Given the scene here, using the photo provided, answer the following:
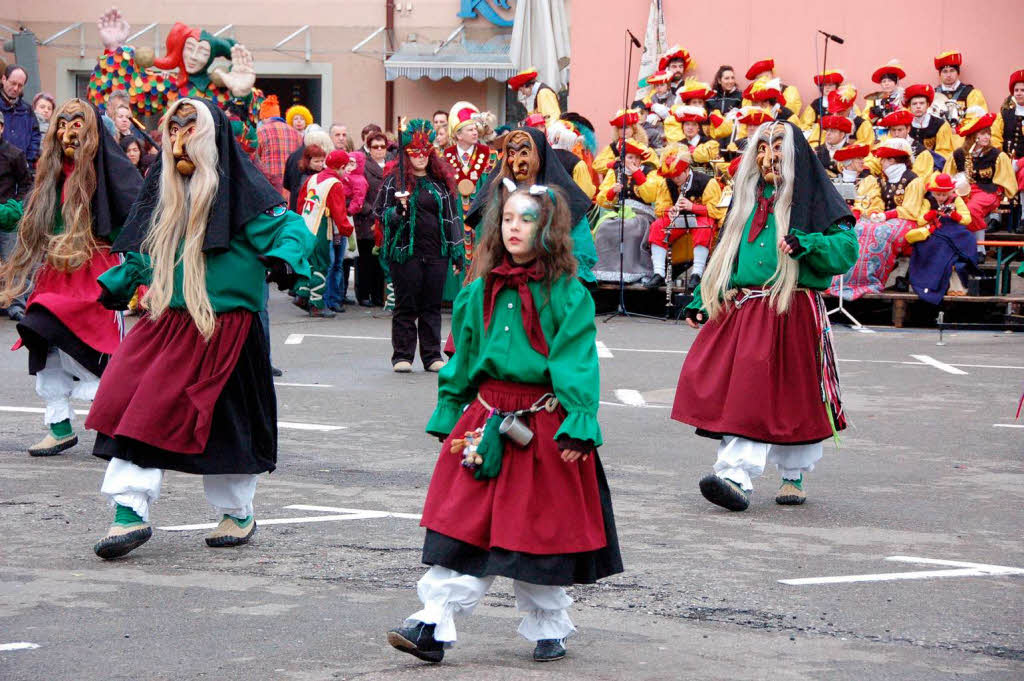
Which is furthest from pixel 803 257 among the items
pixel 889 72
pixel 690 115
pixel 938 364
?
pixel 889 72

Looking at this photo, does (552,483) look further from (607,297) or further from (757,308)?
(607,297)

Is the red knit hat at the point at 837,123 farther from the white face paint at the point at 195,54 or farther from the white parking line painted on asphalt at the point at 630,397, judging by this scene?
the white parking line painted on asphalt at the point at 630,397

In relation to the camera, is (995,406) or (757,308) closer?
(757,308)

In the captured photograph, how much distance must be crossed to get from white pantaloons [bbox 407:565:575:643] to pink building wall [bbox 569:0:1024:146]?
16.9 m

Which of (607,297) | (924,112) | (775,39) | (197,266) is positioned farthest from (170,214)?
(775,39)

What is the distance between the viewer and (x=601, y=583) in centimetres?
600

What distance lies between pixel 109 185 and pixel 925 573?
4804mm

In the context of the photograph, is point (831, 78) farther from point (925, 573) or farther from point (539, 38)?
point (925, 573)

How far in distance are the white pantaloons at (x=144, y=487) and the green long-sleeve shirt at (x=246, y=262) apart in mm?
698

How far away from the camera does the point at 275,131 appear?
18672 mm

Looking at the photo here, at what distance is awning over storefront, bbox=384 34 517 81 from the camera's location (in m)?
26.4

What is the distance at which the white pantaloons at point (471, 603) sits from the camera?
4.78 metres

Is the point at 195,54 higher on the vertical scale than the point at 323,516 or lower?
higher

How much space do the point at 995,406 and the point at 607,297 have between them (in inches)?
283
